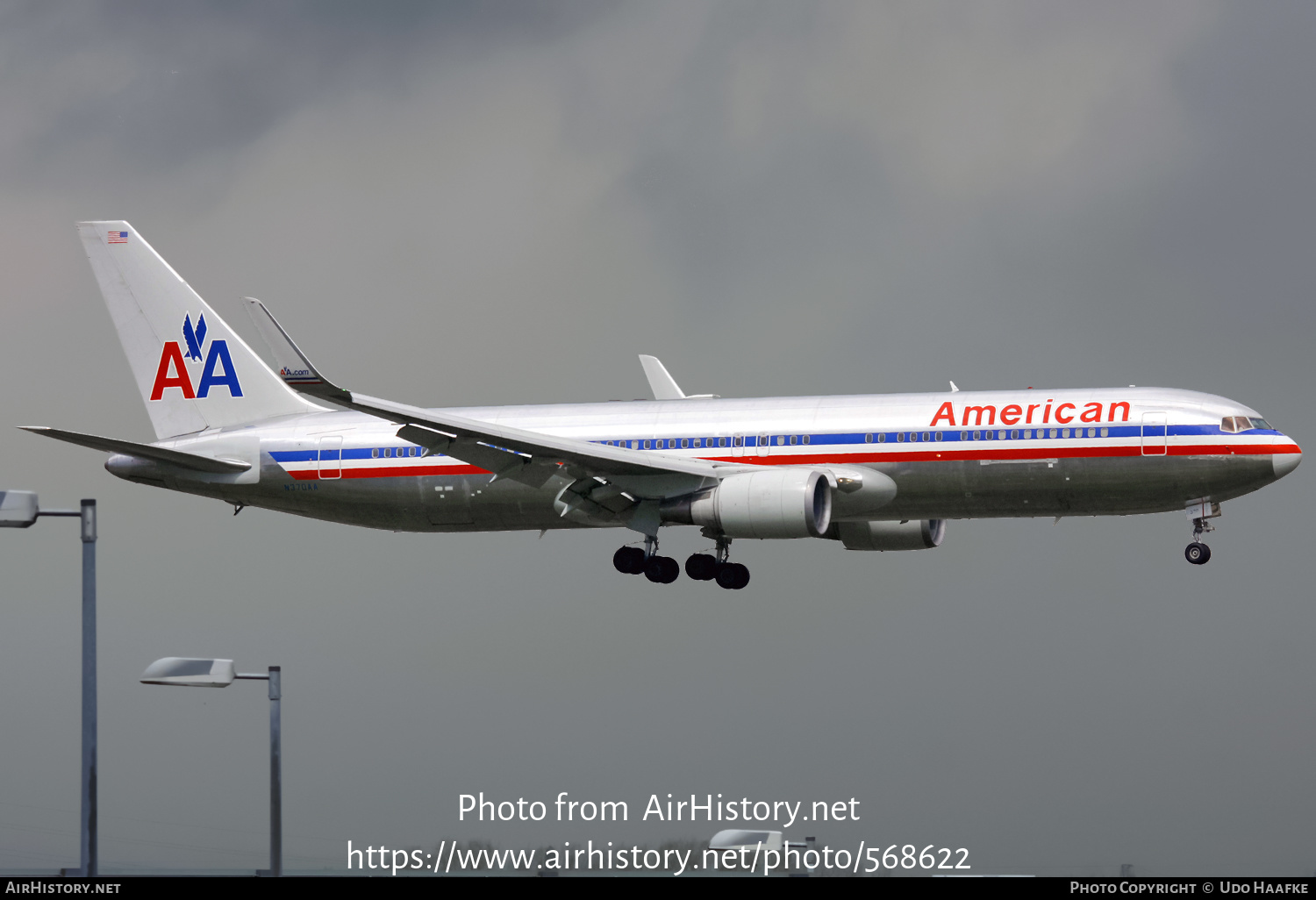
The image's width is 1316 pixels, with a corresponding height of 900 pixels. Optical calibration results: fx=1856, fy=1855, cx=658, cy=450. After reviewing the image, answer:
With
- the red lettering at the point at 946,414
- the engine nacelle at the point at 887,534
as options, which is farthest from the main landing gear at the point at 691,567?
the red lettering at the point at 946,414

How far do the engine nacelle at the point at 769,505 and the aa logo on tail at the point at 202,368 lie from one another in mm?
17797

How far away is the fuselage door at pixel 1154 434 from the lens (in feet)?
156

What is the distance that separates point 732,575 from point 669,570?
193 centimetres

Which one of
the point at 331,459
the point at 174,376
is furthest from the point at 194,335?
the point at 331,459

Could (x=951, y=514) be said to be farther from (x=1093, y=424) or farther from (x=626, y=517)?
(x=626, y=517)

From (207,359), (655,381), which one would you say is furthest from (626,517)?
(207,359)

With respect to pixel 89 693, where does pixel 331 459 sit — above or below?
above

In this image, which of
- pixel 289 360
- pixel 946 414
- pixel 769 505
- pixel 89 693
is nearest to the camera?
pixel 89 693

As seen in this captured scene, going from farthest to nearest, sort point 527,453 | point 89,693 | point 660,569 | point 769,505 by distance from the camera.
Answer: point 660,569, point 527,453, point 769,505, point 89,693

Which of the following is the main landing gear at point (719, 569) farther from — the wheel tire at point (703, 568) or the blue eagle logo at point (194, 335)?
the blue eagle logo at point (194, 335)

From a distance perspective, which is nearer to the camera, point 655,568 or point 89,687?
point 89,687

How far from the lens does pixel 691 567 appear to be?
178 feet

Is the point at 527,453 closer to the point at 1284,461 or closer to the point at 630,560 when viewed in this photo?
the point at 630,560

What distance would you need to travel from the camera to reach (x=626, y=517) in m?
52.0
